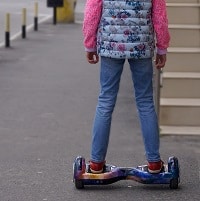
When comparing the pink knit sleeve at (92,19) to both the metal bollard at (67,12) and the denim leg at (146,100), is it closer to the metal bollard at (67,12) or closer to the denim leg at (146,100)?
the denim leg at (146,100)

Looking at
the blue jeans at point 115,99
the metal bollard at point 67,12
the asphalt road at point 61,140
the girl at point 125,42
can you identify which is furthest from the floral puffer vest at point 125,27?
the metal bollard at point 67,12

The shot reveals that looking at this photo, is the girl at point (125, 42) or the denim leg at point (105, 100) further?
the denim leg at point (105, 100)

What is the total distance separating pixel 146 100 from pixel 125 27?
62cm

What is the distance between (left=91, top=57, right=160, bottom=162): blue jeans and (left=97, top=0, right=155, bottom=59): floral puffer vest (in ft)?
0.36

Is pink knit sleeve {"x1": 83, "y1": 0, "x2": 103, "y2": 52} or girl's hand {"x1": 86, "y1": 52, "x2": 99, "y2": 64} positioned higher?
pink knit sleeve {"x1": 83, "y1": 0, "x2": 103, "y2": 52}

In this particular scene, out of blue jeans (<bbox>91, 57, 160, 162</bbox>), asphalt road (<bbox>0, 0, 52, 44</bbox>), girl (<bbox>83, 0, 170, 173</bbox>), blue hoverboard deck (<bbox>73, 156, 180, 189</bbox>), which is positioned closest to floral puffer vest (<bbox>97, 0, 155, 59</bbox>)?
girl (<bbox>83, 0, 170, 173</bbox>)

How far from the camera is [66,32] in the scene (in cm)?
2405

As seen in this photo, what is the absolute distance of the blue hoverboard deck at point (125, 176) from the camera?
6.80 m

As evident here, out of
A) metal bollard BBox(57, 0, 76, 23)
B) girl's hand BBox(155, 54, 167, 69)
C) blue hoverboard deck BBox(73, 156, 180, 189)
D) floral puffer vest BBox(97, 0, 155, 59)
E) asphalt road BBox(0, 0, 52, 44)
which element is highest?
floral puffer vest BBox(97, 0, 155, 59)

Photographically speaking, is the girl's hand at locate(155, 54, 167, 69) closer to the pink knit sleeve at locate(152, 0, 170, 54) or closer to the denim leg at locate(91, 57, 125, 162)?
the pink knit sleeve at locate(152, 0, 170, 54)

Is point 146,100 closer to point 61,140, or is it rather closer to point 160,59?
point 160,59

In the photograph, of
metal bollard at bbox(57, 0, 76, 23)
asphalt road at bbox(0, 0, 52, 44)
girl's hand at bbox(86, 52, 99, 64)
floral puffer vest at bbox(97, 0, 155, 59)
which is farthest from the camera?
metal bollard at bbox(57, 0, 76, 23)

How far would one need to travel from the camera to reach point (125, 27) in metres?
6.62

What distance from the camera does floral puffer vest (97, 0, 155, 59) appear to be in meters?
6.63
